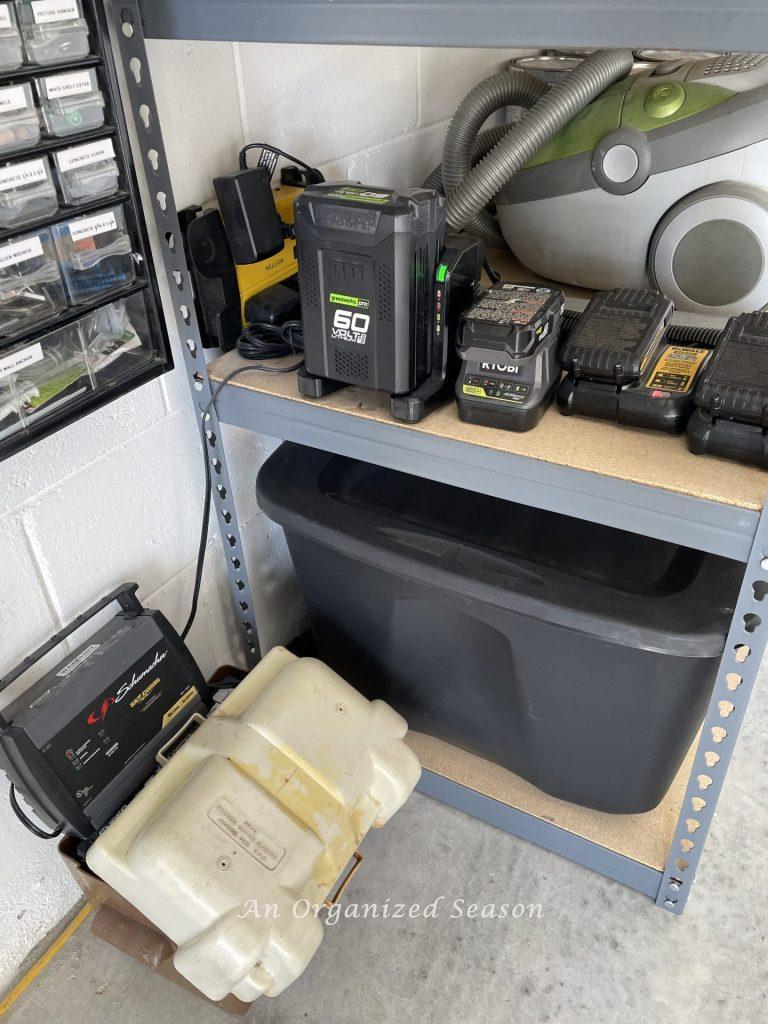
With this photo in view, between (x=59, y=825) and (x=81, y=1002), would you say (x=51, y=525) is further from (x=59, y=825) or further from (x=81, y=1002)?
(x=81, y=1002)

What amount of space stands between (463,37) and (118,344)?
516 mm

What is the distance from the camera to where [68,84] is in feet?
2.52

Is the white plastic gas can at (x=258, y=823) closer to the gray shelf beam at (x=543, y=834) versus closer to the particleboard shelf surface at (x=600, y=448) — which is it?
the gray shelf beam at (x=543, y=834)

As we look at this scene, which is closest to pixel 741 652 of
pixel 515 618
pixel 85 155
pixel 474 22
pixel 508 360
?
pixel 515 618

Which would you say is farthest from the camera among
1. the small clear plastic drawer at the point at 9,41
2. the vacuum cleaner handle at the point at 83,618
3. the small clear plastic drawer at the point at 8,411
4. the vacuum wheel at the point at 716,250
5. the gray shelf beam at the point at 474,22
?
the vacuum wheel at the point at 716,250

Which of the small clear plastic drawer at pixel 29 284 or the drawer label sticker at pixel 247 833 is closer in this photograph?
the small clear plastic drawer at pixel 29 284

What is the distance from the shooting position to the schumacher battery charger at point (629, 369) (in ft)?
2.67

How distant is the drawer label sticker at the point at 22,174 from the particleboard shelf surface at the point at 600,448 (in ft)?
1.10

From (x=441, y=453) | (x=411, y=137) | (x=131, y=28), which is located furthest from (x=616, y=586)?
(x=411, y=137)

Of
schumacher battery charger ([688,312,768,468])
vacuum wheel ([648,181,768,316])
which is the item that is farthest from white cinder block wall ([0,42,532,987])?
schumacher battery charger ([688,312,768,468])

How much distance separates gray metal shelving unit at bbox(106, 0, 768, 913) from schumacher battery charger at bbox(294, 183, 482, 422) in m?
0.05

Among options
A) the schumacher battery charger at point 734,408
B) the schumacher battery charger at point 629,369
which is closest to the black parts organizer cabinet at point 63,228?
the schumacher battery charger at point 629,369

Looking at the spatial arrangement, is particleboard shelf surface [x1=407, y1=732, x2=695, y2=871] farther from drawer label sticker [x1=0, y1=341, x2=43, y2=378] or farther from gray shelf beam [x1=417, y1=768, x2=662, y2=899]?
drawer label sticker [x1=0, y1=341, x2=43, y2=378]

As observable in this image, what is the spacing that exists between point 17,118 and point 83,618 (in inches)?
22.3
